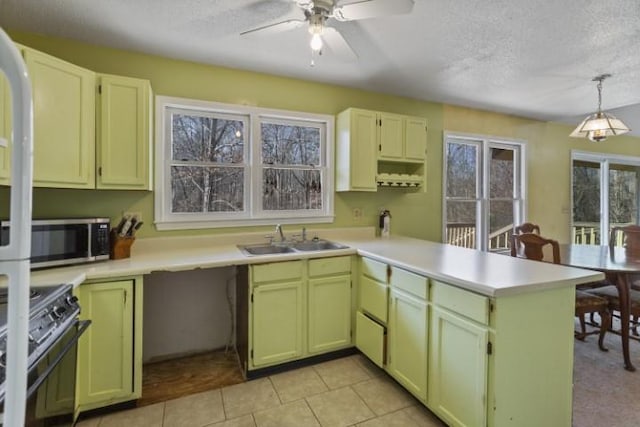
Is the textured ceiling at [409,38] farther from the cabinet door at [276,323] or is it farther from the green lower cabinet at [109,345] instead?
the cabinet door at [276,323]

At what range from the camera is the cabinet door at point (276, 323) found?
2.23 meters

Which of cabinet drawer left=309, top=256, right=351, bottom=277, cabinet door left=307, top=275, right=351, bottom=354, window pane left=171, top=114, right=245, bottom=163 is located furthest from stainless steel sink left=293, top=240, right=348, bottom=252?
window pane left=171, top=114, right=245, bottom=163

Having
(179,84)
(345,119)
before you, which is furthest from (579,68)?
(179,84)

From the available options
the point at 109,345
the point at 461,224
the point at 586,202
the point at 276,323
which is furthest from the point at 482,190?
the point at 109,345

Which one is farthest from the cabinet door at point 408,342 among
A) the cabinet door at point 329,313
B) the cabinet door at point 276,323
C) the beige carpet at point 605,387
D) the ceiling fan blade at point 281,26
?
the ceiling fan blade at point 281,26

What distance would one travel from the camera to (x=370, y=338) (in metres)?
2.34

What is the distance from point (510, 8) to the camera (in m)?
1.85

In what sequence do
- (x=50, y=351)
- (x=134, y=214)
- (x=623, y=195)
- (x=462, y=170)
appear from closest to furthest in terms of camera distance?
(x=50, y=351)
(x=134, y=214)
(x=462, y=170)
(x=623, y=195)

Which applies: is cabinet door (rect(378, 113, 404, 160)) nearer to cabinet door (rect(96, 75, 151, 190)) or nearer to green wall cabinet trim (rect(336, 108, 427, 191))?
green wall cabinet trim (rect(336, 108, 427, 191))

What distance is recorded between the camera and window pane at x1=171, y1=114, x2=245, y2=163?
2648 mm

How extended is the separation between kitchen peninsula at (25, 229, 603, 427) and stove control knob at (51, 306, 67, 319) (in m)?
0.28

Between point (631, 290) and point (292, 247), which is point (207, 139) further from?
point (631, 290)

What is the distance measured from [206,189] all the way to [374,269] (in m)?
1.57

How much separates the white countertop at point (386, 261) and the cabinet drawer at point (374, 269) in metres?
0.06
